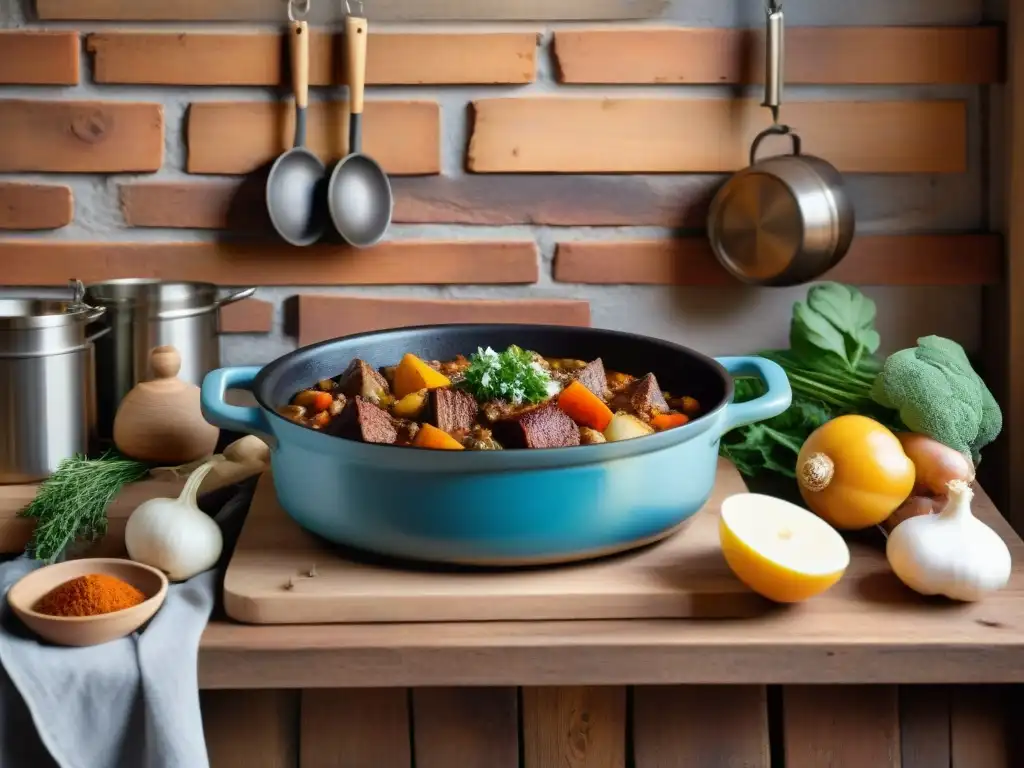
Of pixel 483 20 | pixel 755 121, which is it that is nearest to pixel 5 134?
pixel 483 20

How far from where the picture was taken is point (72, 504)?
1583mm

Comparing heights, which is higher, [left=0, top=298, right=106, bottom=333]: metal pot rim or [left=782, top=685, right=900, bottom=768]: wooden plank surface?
[left=0, top=298, right=106, bottom=333]: metal pot rim

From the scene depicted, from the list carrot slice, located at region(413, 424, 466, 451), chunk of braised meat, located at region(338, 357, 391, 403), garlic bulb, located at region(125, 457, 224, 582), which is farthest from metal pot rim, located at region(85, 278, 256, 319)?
carrot slice, located at region(413, 424, 466, 451)

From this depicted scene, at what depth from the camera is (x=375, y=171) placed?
6.91 ft

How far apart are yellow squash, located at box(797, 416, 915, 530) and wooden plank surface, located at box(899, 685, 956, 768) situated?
0.78 ft

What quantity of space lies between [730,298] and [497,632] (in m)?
1.03

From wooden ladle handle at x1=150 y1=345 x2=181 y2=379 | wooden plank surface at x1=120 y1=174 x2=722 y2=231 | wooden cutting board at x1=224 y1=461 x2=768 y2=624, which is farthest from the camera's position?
wooden plank surface at x1=120 y1=174 x2=722 y2=231

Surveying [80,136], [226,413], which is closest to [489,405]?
[226,413]

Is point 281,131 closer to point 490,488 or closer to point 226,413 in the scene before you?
point 226,413

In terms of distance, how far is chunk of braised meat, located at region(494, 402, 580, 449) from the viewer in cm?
143

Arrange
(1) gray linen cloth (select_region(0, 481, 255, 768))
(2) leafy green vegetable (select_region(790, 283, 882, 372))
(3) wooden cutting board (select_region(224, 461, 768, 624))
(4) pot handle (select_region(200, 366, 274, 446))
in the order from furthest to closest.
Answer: (2) leafy green vegetable (select_region(790, 283, 882, 372)) → (4) pot handle (select_region(200, 366, 274, 446)) → (3) wooden cutting board (select_region(224, 461, 768, 624)) → (1) gray linen cloth (select_region(0, 481, 255, 768))

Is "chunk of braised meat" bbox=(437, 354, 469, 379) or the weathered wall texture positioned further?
the weathered wall texture

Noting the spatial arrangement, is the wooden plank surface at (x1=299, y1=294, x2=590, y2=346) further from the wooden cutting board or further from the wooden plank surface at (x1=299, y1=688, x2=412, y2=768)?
the wooden plank surface at (x1=299, y1=688, x2=412, y2=768)

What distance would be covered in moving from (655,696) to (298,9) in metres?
1.34
